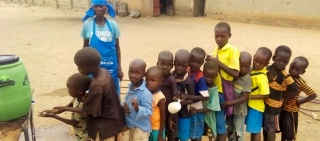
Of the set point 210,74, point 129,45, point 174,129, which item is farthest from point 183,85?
point 129,45

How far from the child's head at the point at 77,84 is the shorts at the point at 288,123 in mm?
2078

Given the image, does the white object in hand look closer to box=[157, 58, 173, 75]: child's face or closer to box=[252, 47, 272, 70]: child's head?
box=[157, 58, 173, 75]: child's face

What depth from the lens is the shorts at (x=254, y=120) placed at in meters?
3.02

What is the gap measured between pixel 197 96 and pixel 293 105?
42.6 inches

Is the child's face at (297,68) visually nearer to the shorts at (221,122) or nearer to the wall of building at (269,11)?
the shorts at (221,122)

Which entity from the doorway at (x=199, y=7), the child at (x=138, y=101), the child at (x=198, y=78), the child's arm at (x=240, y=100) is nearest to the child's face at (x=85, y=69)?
the child at (x=138, y=101)

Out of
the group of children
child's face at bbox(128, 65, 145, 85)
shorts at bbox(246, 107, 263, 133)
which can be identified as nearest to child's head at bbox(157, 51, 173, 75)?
the group of children

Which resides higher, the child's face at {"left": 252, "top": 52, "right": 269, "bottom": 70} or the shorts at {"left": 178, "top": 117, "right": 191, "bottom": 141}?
the child's face at {"left": 252, "top": 52, "right": 269, "bottom": 70}

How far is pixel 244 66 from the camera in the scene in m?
2.87

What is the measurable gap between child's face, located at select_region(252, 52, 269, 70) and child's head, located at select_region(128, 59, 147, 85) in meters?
1.12

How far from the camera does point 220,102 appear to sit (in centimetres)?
295

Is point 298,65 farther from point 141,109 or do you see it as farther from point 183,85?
point 141,109

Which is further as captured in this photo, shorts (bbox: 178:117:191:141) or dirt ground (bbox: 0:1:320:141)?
dirt ground (bbox: 0:1:320:141)

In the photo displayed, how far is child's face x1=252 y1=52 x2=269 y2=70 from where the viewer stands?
284 cm
